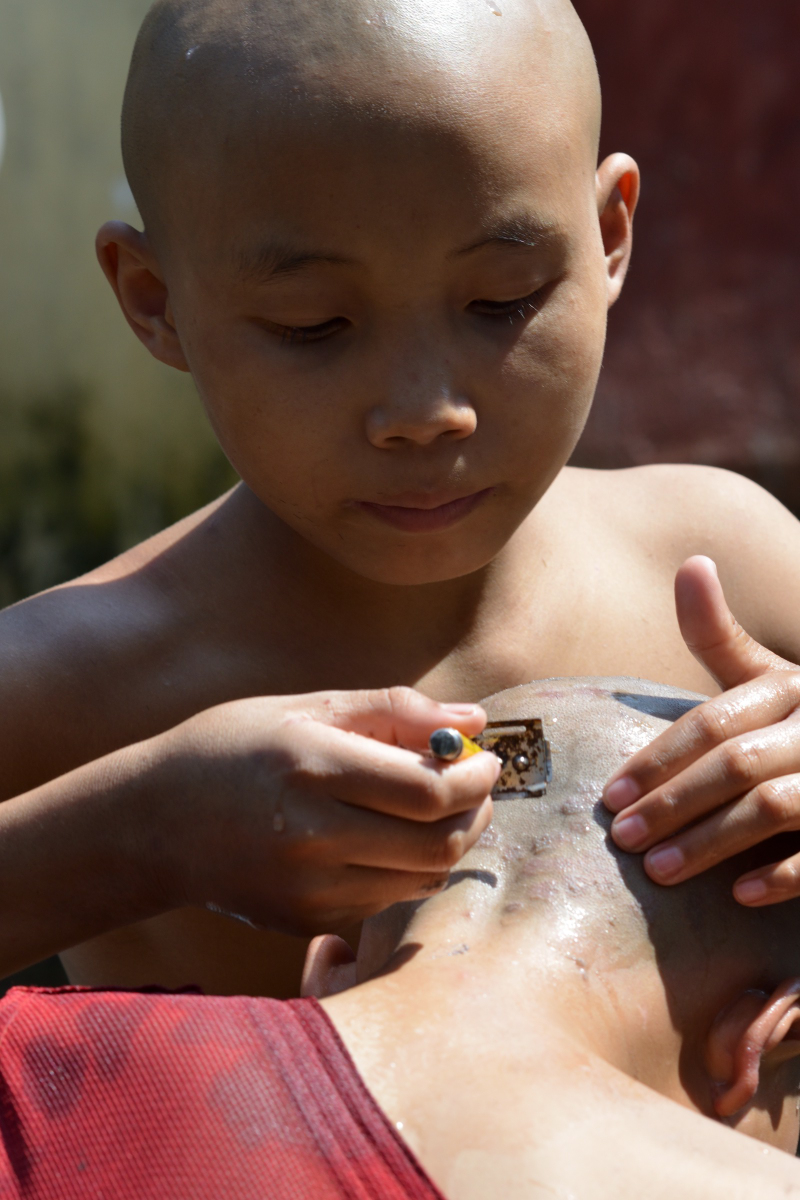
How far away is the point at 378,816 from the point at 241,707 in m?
0.21

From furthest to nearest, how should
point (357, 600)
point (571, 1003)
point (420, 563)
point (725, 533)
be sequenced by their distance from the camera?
point (725, 533) → point (357, 600) → point (420, 563) → point (571, 1003)

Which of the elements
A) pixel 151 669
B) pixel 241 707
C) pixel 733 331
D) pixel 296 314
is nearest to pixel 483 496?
pixel 296 314

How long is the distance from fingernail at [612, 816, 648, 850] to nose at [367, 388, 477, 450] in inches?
19.2

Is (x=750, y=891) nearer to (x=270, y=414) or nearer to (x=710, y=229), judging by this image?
(x=270, y=414)

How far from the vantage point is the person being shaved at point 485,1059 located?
1003mm

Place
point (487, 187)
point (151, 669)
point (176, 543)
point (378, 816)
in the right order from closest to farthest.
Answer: point (378, 816) < point (487, 187) < point (151, 669) < point (176, 543)

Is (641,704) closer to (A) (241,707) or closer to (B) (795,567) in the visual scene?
(A) (241,707)

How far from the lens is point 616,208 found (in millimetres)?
1895

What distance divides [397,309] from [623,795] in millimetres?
590

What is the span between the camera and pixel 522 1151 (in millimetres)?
1005

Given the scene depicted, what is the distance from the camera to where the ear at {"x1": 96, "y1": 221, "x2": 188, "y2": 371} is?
1.80m

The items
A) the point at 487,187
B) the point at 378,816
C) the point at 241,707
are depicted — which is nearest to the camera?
the point at 378,816

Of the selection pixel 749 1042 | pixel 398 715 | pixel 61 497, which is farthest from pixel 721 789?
pixel 61 497

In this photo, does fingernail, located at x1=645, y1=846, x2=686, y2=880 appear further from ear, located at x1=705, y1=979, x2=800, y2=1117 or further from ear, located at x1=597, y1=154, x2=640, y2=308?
ear, located at x1=597, y1=154, x2=640, y2=308
